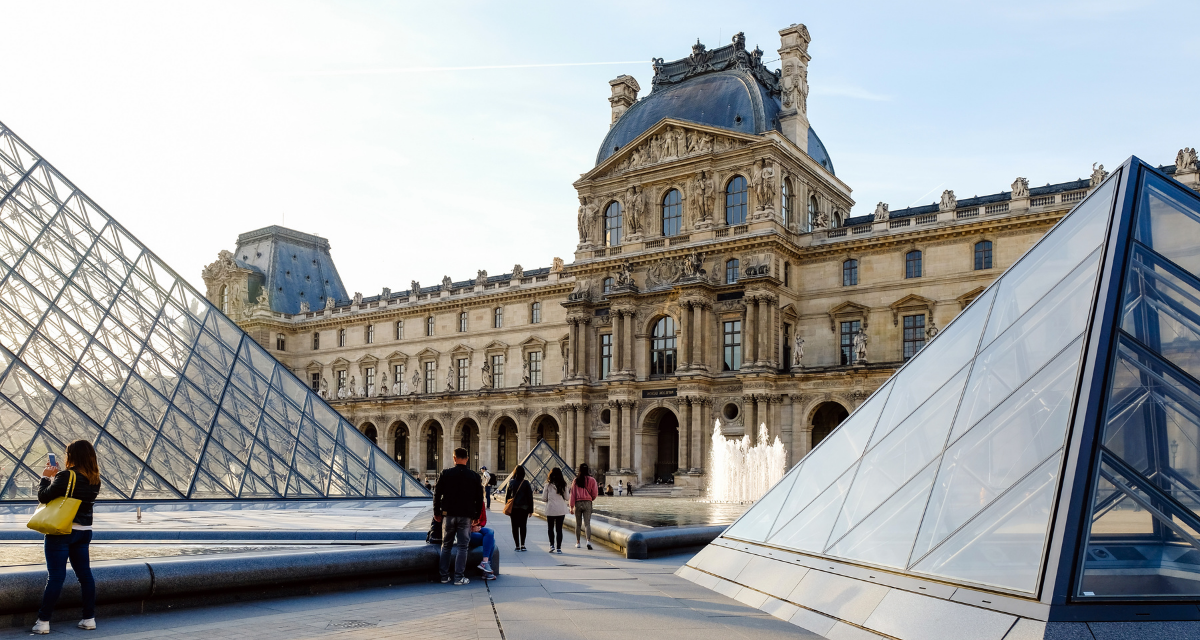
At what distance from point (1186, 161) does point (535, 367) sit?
32435mm

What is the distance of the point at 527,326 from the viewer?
55.4 metres

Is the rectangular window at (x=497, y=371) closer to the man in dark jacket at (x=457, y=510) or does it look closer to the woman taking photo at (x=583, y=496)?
the woman taking photo at (x=583, y=496)

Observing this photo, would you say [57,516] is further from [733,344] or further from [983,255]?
[983,255]

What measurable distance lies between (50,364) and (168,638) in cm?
1494

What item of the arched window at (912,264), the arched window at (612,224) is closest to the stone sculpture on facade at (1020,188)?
the arched window at (912,264)

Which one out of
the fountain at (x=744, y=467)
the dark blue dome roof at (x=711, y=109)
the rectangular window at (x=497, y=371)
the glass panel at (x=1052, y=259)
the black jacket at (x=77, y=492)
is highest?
the dark blue dome roof at (x=711, y=109)

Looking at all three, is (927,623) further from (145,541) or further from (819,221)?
(819,221)

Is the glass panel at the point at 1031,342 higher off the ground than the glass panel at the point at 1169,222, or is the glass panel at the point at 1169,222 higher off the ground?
the glass panel at the point at 1169,222

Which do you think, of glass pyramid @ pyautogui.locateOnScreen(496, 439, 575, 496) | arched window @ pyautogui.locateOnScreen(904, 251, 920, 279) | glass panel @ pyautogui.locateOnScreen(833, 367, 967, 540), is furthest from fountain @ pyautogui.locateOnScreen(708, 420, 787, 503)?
glass panel @ pyautogui.locateOnScreen(833, 367, 967, 540)

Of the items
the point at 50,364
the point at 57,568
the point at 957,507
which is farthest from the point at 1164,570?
the point at 50,364

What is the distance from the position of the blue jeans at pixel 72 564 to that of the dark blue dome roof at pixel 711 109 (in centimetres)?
3981

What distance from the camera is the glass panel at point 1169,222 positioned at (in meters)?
6.71

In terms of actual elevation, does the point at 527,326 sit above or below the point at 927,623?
above

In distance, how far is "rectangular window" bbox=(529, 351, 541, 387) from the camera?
54.7m
